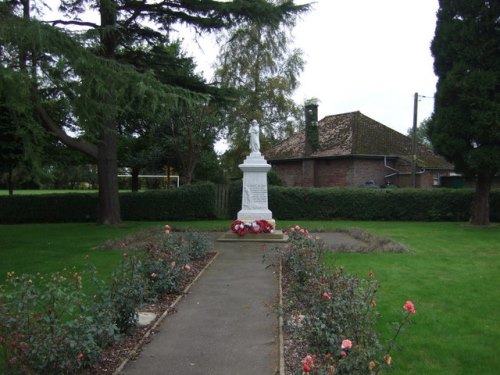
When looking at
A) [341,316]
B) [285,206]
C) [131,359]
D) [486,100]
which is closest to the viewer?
[341,316]

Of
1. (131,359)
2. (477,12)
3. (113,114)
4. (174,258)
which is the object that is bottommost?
(131,359)

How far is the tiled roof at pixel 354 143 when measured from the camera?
107 feet

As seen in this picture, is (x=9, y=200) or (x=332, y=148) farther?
(x=332, y=148)

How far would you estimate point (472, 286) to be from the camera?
26.2ft

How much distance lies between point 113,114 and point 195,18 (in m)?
7.79

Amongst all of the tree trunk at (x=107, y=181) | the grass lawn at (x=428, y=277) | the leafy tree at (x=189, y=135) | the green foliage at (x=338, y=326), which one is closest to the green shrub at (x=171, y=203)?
the tree trunk at (x=107, y=181)

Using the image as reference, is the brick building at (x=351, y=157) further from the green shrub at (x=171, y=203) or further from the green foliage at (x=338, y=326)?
the green foliage at (x=338, y=326)

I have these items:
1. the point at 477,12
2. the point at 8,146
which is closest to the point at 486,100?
the point at 477,12

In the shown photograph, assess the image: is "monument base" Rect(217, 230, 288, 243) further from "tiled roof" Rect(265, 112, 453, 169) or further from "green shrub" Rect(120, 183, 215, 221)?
"tiled roof" Rect(265, 112, 453, 169)

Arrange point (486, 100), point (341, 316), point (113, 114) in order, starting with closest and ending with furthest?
point (341, 316) < point (113, 114) < point (486, 100)

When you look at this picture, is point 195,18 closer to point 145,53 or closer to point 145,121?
point 145,53

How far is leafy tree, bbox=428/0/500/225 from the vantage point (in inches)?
662

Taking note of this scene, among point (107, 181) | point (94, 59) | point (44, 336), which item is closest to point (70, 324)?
point (44, 336)

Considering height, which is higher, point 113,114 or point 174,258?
point 113,114
